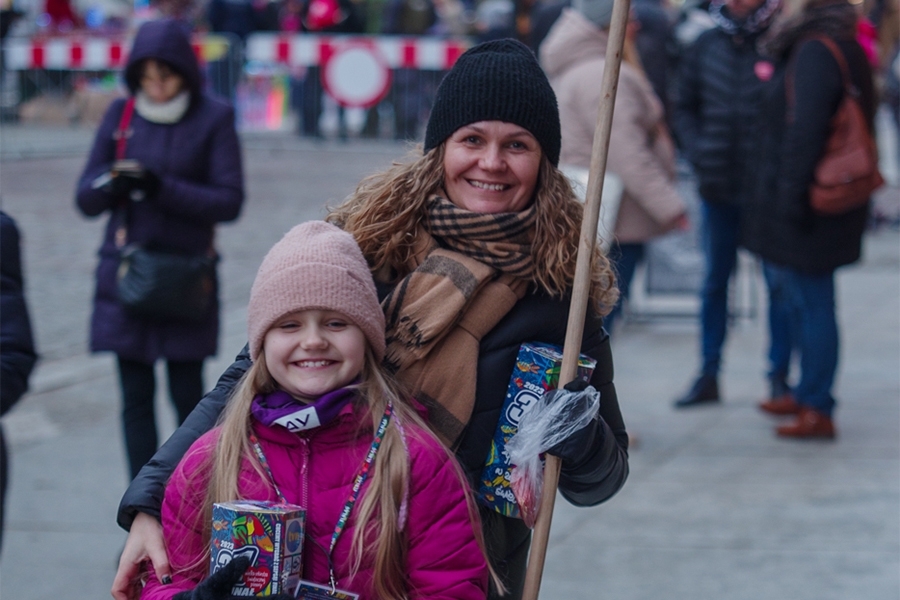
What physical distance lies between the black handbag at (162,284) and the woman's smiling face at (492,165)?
6.28 feet

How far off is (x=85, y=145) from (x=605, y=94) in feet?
50.1

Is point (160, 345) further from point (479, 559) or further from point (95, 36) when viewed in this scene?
point (95, 36)

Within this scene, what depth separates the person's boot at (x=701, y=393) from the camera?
609 cm

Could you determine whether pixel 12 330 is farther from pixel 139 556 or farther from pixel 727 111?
pixel 727 111

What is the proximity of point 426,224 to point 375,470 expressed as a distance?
61cm

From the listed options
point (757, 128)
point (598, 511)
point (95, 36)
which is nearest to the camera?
point (598, 511)

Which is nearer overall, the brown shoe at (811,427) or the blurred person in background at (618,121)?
the blurred person in background at (618,121)

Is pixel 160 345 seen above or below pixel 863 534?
above

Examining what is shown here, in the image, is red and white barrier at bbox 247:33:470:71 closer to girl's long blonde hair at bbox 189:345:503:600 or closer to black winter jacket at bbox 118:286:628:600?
black winter jacket at bbox 118:286:628:600

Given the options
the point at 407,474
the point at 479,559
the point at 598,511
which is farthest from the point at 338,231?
the point at 598,511

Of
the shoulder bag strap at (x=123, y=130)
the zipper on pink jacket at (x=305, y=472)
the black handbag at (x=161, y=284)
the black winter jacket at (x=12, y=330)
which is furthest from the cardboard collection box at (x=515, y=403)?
the shoulder bag strap at (x=123, y=130)

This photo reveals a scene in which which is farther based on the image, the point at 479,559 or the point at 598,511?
the point at 598,511

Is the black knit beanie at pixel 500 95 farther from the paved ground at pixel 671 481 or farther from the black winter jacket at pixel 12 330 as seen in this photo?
the paved ground at pixel 671 481

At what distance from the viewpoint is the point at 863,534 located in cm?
444
